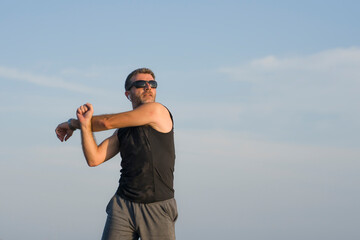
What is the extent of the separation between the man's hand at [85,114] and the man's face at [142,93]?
0.54 metres

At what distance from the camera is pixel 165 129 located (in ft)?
19.2

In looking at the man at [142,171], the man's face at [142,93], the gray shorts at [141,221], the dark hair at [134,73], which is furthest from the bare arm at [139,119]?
the gray shorts at [141,221]

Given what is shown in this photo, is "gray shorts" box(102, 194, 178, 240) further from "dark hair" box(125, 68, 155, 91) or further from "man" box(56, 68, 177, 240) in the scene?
"dark hair" box(125, 68, 155, 91)

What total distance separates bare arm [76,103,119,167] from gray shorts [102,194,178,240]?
0.57 m

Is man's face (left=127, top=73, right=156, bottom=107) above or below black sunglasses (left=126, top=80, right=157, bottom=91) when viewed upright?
below

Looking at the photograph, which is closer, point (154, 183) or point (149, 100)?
point (154, 183)

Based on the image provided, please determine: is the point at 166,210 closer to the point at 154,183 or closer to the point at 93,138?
the point at 154,183

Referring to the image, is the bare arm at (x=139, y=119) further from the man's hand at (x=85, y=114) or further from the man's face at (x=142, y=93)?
the man's face at (x=142, y=93)

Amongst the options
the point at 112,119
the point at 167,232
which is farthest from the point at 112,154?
the point at 167,232

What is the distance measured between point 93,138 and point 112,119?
507 mm

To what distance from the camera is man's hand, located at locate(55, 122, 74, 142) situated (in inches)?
250

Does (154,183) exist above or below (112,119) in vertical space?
below

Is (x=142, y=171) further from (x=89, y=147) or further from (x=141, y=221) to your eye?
(x=89, y=147)

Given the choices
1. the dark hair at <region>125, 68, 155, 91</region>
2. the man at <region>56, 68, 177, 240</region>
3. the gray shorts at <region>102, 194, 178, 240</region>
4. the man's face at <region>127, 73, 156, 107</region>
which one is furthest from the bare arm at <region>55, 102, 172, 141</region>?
the gray shorts at <region>102, 194, 178, 240</region>
